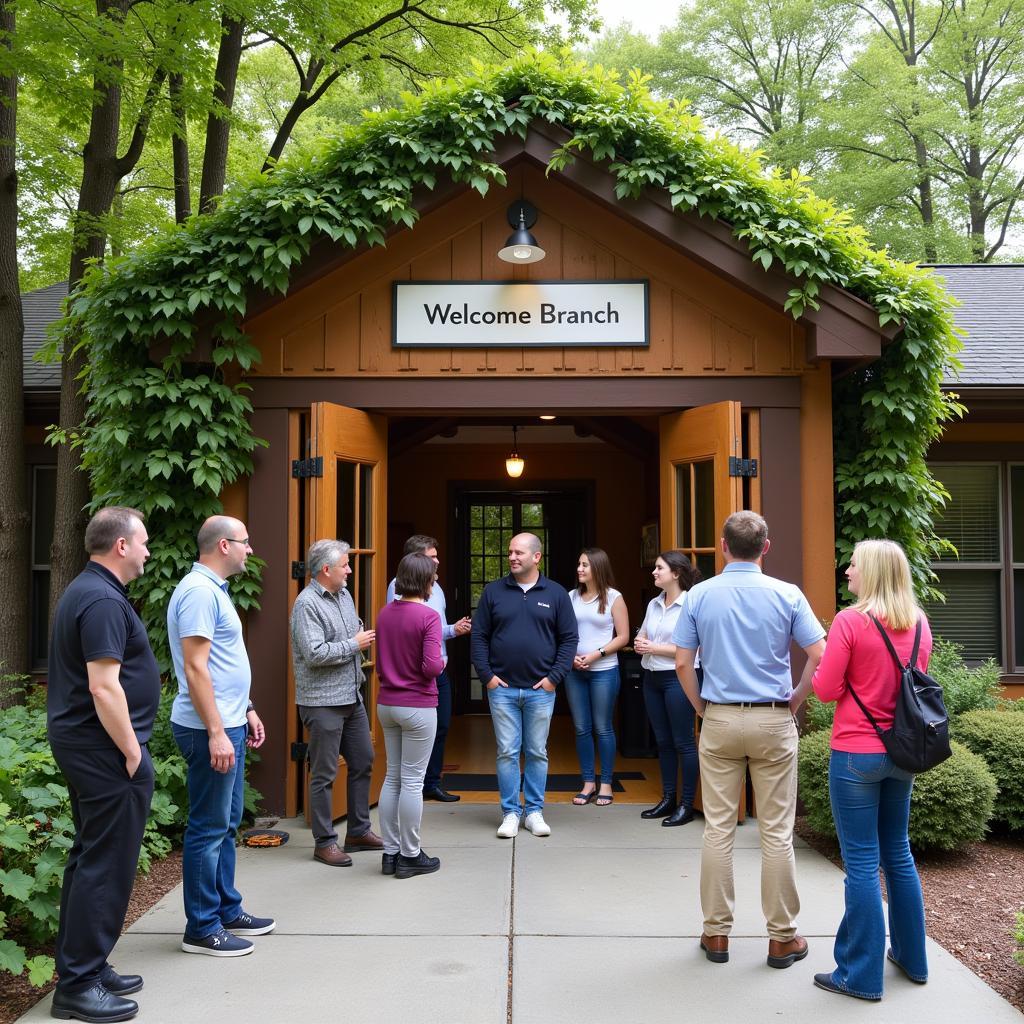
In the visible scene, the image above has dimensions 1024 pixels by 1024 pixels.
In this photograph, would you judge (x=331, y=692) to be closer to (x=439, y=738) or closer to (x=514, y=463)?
(x=439, y=738)

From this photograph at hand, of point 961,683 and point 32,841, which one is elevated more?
point 961,683

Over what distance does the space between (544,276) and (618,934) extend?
13.6 feet

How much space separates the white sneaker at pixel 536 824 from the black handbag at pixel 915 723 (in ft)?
9.03

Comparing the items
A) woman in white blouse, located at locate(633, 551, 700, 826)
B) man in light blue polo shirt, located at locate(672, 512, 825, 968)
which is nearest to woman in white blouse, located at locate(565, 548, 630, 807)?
woman in white blouse, located at locate(633, 551, 700, 826)

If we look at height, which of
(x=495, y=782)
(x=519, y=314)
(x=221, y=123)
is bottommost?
(x=495, y=782)

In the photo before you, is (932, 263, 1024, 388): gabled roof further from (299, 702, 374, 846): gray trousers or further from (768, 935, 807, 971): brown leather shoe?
(299, 702, 374, 846): gray trousers

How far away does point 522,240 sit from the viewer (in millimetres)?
5969

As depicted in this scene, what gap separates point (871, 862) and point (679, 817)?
2609mm

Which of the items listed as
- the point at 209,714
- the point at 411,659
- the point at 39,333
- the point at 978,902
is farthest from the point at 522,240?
the point at 39,333

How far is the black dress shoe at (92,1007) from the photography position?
10.9 feet

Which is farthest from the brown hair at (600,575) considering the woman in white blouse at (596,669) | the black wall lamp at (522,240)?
the black wall lamp at (522,240)

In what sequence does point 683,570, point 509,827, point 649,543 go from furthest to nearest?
point 649,543
point 683,570
point 509,827

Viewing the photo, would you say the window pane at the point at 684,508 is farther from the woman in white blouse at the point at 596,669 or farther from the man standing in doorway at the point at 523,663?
the man standing in doorway at the point at 523,663

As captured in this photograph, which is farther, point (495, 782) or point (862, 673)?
point (495, 782)
